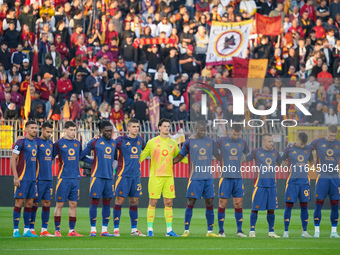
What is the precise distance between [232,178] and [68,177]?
10.9 feet

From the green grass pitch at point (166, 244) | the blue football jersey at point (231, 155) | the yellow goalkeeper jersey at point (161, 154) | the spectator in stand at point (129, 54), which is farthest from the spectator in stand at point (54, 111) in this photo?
the blue football jersey at point (231, 155)

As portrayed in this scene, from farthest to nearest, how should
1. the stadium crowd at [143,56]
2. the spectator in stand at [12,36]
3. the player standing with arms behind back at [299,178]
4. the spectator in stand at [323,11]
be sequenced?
the spectator in stand at [323,11] → the spectator in stand at [12,36] → the stadium crowd at [143,56] → the player standing with arms behind back at [299,178]

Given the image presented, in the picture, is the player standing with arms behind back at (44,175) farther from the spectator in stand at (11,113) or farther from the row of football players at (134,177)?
the spectator in stand at (11,113)

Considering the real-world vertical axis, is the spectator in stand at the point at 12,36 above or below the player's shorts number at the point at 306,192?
above

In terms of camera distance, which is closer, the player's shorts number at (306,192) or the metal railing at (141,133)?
the player's shorts number at (306,192)

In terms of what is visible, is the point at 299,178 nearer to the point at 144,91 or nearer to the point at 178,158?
the point at 178,158

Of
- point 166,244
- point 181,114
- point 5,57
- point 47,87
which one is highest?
point 5,57

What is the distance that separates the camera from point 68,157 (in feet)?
48.0

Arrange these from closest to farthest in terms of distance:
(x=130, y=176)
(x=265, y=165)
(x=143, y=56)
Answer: (x=130, y=176) < (x=265, y=165) < (x=143, y=56)

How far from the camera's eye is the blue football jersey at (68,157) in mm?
14562

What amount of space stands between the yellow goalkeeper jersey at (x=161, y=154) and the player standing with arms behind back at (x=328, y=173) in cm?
311

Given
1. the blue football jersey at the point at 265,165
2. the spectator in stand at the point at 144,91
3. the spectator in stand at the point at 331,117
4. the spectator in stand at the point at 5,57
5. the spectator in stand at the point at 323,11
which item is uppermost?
the spectator in stand at the point at 323,11

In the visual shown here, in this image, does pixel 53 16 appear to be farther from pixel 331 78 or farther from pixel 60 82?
pixel 331 78

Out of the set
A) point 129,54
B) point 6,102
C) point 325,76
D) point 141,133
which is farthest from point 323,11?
point 6,102
